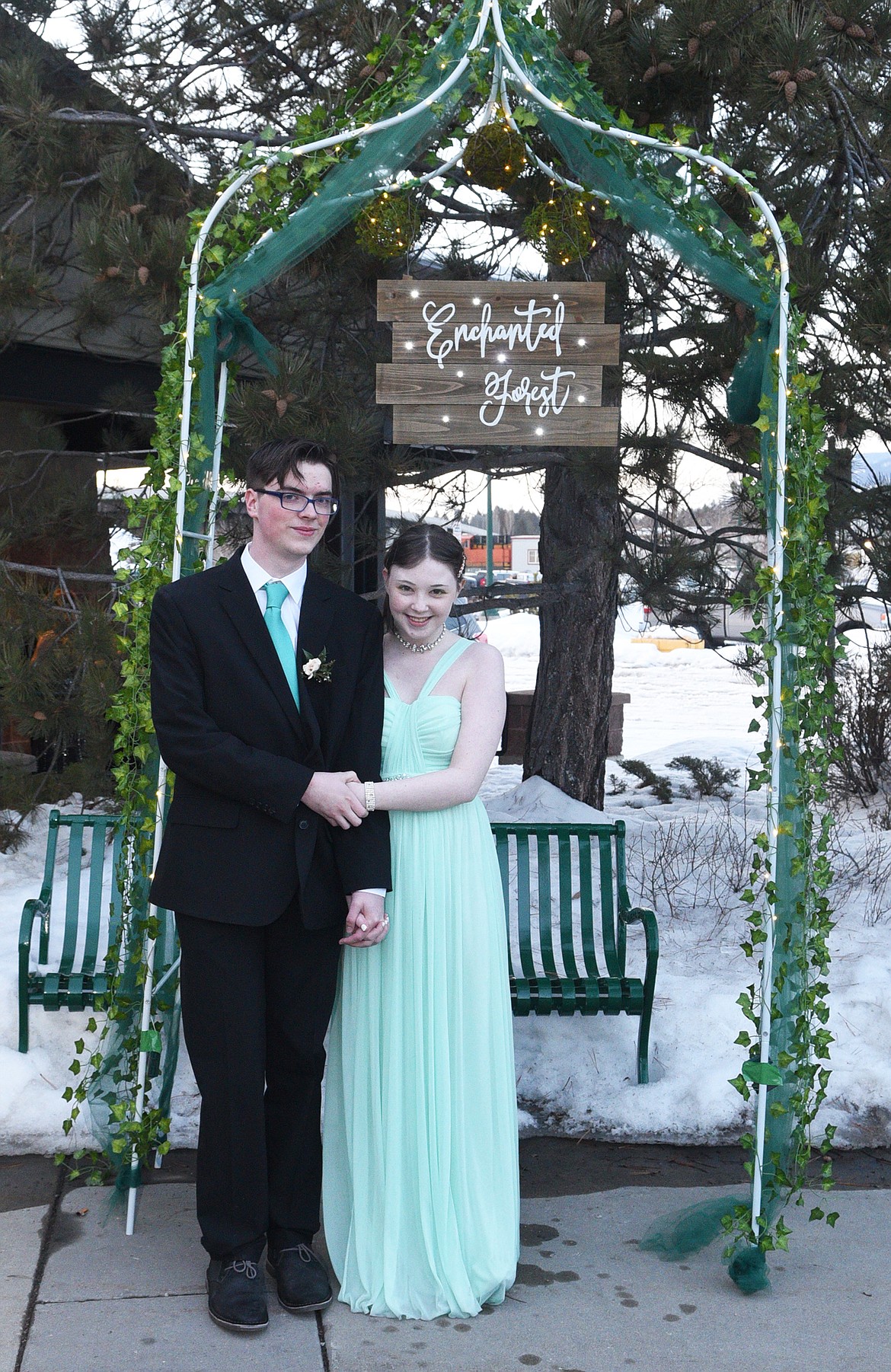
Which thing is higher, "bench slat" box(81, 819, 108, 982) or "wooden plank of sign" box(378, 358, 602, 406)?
"wooden plank of sign" box(378, 358, 602, 406)

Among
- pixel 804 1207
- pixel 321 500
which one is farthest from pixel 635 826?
pixel 321 500

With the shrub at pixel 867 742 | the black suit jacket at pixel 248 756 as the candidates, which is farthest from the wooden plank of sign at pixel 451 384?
the shrub at pixel 867 742

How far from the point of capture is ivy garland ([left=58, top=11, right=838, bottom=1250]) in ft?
10.1

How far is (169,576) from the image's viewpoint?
132 inches

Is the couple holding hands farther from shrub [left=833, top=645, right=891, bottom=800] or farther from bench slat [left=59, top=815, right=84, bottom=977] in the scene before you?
shrub [left=833, top=645, right=891, bottom=800]

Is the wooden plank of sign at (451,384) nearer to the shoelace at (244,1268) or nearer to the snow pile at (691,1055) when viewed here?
the snow pile at (691,1055)

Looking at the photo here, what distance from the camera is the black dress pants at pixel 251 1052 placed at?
9.38ft

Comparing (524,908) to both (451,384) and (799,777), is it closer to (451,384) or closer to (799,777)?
(799,777)

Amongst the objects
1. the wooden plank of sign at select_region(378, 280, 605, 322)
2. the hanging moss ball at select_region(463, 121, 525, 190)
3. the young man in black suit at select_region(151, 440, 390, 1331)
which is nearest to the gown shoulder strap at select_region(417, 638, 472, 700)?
the young man in black suit at select_region(151, 440, 390, 1331)

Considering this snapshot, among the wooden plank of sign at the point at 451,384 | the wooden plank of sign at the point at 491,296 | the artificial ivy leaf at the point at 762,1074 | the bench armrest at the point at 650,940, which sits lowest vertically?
the artificial ivy leaf at the point at 762,1074

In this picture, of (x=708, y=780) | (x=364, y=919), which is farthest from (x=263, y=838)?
(x=708, y=780)

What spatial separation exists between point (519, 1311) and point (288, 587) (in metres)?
1.79

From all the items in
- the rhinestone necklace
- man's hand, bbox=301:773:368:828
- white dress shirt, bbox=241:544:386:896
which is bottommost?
man's hand, bbox=301:773:368:828

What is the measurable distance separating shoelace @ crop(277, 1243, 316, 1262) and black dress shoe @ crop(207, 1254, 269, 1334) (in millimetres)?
86
